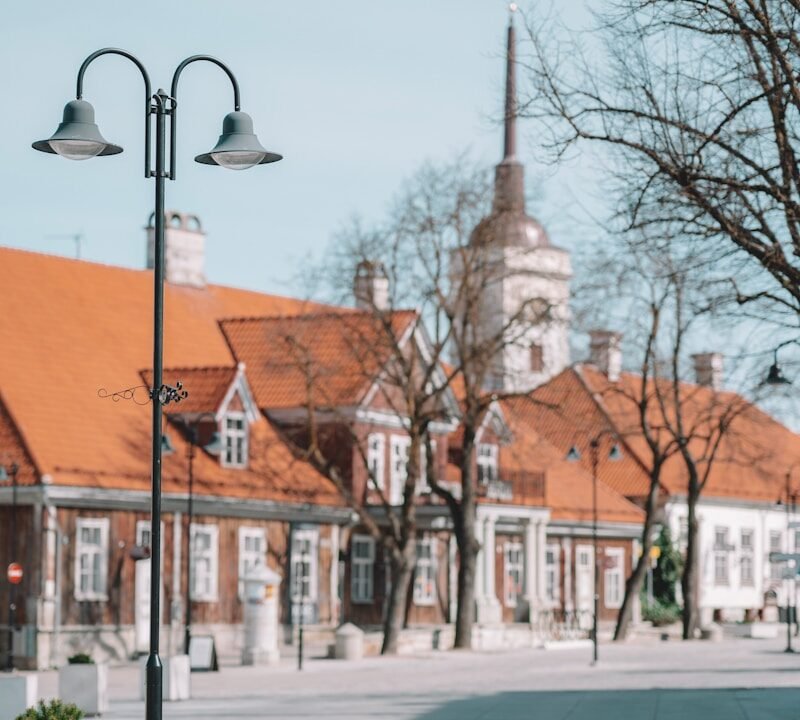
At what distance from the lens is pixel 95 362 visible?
46594 mm

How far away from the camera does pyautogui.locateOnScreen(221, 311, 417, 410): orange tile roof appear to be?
167ft

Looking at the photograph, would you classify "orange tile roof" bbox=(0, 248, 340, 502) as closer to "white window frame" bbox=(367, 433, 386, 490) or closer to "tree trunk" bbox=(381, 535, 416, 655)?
"white window frame" bbox=(367, 433, 386, 490)

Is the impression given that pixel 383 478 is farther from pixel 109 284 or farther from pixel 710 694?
pixel 710 694

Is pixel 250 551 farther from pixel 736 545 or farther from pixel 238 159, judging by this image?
pixel 736 545

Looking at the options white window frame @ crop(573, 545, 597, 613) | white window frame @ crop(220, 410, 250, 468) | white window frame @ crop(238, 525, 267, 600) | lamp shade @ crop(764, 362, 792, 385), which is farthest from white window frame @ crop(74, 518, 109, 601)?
white window frame @ crop(573, 545, 597, 613)

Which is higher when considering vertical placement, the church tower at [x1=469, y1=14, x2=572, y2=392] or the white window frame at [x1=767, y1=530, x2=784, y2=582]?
the church tower at [x1=469, y1=14, x2=572, y2=392]

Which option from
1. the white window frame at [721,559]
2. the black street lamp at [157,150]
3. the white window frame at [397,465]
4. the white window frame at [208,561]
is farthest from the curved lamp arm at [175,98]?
the white window frame at [721,559]

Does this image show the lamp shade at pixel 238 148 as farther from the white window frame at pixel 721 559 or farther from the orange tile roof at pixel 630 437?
the white window frame at pixel 721 559

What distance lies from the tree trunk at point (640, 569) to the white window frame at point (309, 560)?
10848 millimetres

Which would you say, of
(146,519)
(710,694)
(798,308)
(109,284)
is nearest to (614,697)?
(710,694)

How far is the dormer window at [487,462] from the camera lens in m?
59.4

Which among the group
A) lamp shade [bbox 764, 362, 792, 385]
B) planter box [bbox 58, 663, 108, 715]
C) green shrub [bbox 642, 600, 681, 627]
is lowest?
green shrub [bbox 642, 600, 681, 627]

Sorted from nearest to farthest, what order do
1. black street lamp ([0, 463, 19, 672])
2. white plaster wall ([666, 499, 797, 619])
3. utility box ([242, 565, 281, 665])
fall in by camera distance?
black street lamp ([0, 463, 19, 672]), utility box ([242, 565, 281, 665]), white plaster wall ([666, 499, 797, 619])

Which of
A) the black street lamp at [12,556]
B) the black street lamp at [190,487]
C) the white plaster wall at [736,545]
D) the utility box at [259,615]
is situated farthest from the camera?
the white plaster wall at [736,545]
